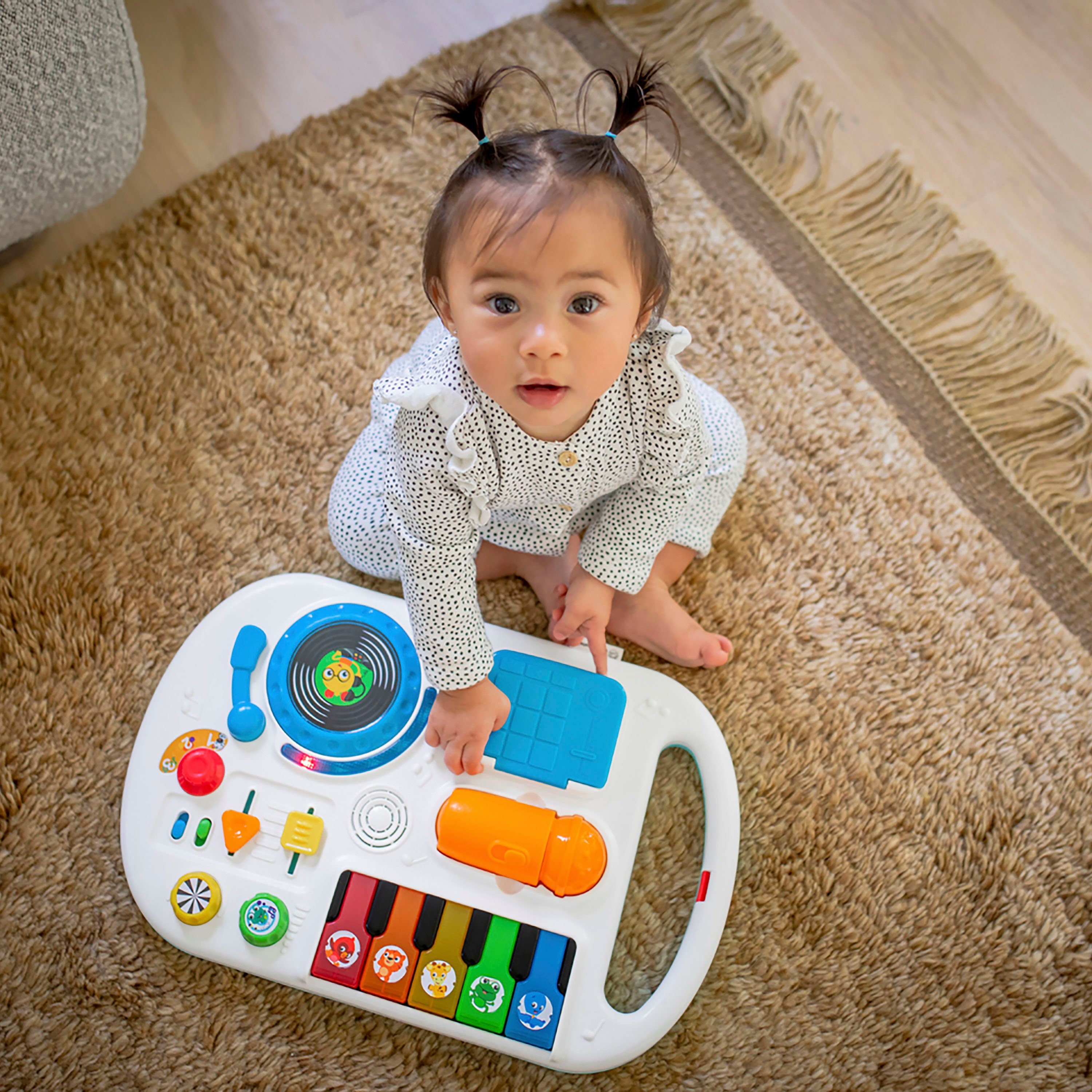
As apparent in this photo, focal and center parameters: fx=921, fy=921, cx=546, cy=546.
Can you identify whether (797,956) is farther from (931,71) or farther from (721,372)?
(931,71)

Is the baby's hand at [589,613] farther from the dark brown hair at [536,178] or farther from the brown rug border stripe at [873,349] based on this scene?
the brown rug border stripe at [873,349]

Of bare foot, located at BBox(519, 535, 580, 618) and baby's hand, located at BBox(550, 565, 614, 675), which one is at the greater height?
baby's hand, located at BBox(550, 565, 614, 675)

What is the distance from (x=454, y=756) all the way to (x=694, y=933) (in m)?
0.22

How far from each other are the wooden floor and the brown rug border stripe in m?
0.09

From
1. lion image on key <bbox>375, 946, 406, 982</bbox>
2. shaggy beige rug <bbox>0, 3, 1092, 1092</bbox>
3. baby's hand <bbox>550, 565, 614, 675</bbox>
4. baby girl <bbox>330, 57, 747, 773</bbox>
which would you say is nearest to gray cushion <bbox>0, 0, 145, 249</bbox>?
shaggy beige rug <bbox>0, 3, 1092, 1092</bbox>

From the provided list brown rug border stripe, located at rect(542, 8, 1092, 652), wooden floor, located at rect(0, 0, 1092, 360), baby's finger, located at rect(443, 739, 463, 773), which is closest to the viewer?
baby's finger, located at rect(443, 739, 463, 773)

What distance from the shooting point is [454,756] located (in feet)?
2.22

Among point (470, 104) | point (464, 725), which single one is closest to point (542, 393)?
point (470, 104)

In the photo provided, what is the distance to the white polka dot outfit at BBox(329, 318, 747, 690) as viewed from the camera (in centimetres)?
58

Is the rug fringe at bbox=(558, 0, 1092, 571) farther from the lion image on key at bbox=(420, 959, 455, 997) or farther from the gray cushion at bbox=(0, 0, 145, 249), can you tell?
the lion image on key at bbox=(420, 959, 455, 997)

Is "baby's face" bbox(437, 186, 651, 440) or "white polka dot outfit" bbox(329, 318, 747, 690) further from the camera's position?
"white polka dot outfit" bbox(329, 318, 747, 690)

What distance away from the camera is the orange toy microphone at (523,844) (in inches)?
25.6

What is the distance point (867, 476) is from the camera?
0.85m

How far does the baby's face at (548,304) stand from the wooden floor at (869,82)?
593 mm
